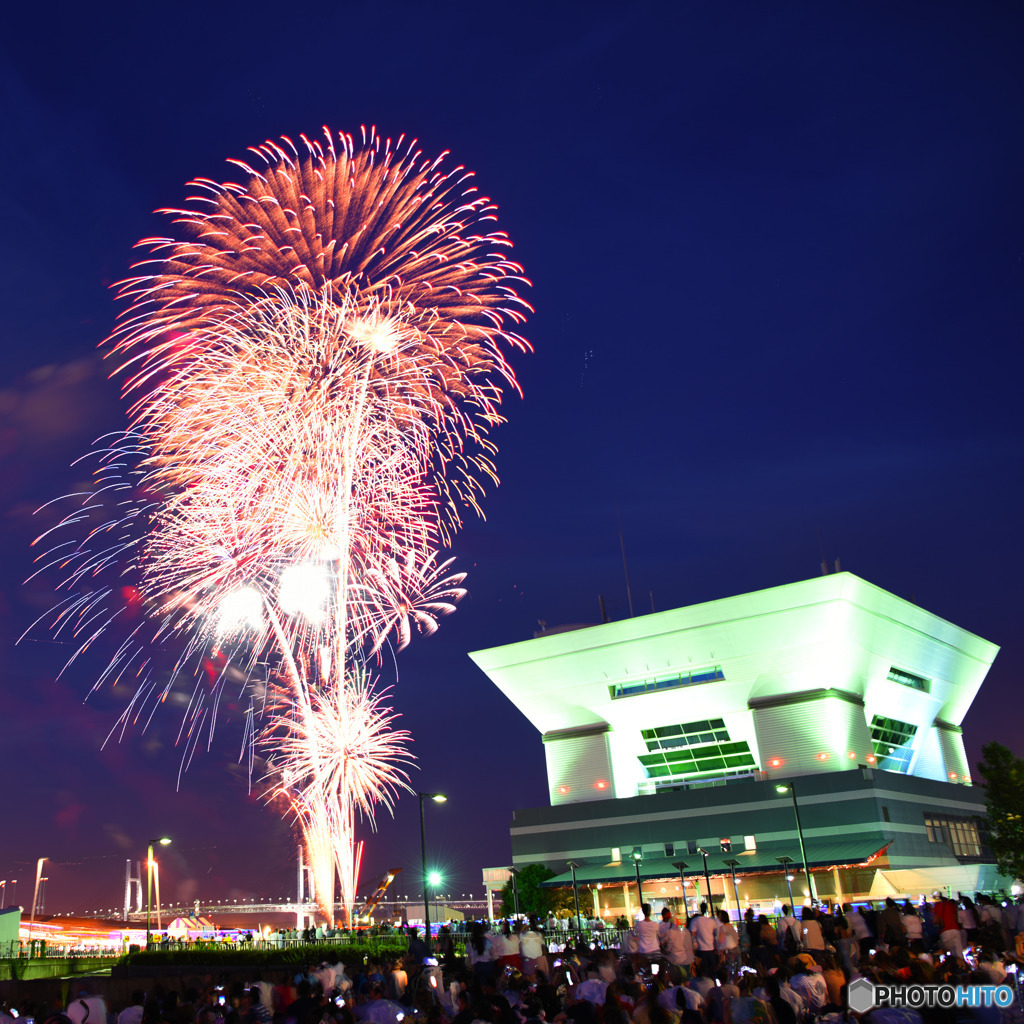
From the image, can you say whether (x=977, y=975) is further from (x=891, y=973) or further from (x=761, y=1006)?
(x=761, y=1006)

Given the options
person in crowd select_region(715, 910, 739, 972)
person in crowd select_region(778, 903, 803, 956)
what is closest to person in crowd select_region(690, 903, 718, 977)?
person in crowd select_region(715, 910, 739, 972)

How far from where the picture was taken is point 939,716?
7588 cm

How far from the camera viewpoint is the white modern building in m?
58.1

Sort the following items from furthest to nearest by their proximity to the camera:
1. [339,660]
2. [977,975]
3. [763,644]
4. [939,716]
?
[939,716] < [763,644] < [339,660] < [977,975]

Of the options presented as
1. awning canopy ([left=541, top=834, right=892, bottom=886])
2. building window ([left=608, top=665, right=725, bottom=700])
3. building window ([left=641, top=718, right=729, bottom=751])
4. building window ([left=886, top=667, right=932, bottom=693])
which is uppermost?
building window ([left=608, top=665, right=725, bottom=700])

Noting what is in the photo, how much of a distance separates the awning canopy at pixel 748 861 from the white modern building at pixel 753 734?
0.22 m

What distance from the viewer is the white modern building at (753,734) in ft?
191

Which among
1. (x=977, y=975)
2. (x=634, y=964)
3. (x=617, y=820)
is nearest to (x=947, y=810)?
(x=617, y=820)

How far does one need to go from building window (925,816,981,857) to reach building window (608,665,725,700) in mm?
16160

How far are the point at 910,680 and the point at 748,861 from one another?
70.0ft

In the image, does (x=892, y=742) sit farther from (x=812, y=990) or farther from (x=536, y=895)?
(x=812, y=990)

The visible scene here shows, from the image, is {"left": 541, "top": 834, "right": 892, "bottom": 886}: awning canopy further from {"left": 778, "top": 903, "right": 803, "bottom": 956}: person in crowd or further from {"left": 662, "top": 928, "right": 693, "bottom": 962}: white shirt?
{"left": 662, "top": 928, "right": 693, "bottom": 962}: white shirt

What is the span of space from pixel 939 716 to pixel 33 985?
6869 cm

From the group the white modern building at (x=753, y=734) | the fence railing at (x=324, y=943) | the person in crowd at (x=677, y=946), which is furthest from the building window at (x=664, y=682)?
the person in crowd at (x=677, y=946)
